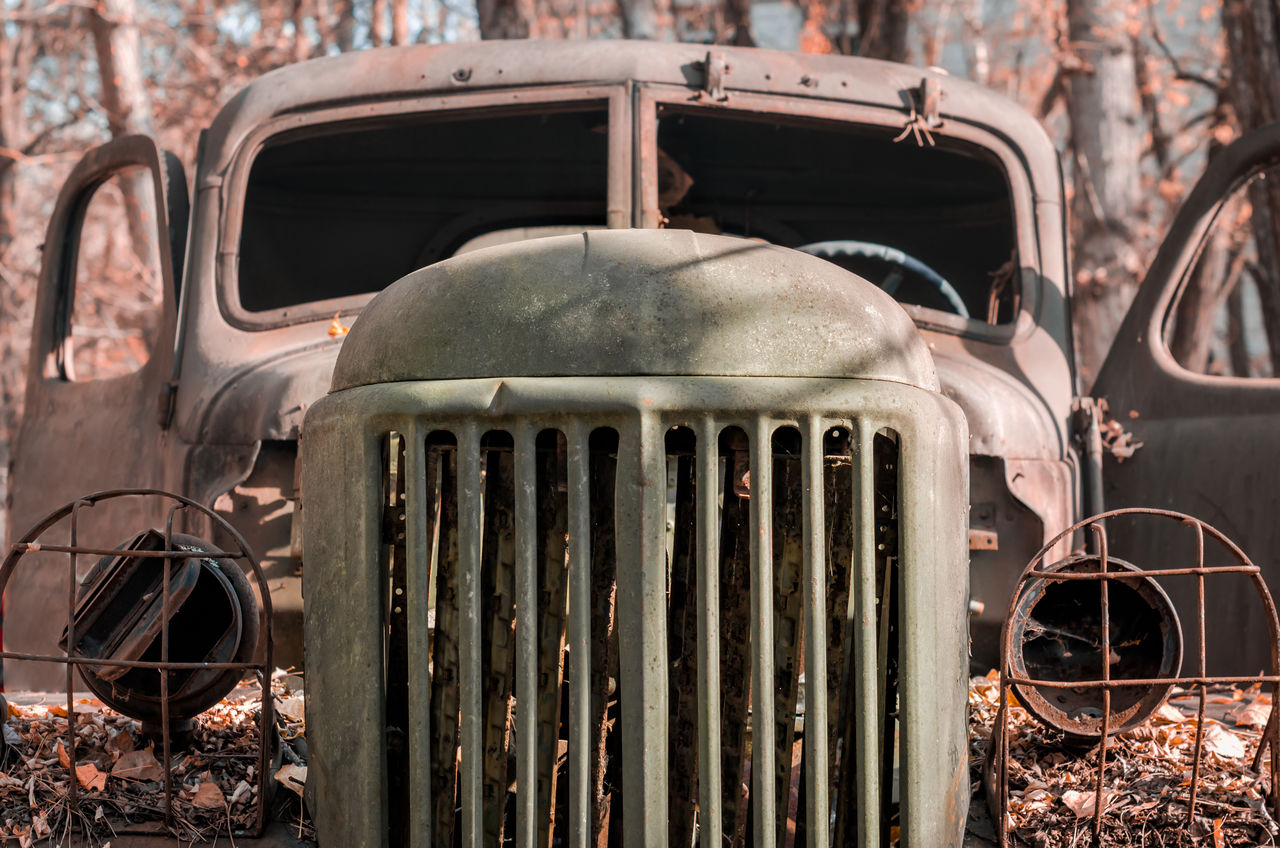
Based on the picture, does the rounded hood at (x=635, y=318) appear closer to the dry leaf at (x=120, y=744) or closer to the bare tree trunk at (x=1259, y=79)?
the dry leaf at (x=120, y=744)

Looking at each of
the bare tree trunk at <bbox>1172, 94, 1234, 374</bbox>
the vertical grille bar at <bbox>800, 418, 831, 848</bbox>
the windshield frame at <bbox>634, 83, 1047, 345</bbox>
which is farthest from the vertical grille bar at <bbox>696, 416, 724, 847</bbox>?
the bare tree trunk at <bbox>1172, 94, 1234, 374</bbox>

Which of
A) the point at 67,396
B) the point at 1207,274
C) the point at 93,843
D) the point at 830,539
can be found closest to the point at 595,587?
the point at 830,539

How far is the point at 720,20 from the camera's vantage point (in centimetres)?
1469

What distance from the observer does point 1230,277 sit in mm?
11414

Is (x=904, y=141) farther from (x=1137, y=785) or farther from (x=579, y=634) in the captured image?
(x=579, y=634)

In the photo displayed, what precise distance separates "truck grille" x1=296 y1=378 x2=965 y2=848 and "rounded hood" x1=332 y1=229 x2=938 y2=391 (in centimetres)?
8

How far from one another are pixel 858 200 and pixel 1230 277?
28.4 ft

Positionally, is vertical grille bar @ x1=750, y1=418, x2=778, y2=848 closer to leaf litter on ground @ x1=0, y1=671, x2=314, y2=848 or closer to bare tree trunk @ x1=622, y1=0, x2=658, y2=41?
leaf litter on ground @ x1=0, y1=671, x2=314, y2=848

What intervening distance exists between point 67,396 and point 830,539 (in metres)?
2.83

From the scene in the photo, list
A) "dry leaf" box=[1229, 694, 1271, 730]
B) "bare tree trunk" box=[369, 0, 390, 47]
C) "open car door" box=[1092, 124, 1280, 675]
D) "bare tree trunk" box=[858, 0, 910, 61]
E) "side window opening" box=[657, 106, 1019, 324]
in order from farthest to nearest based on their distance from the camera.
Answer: "bare tree trunk" box=[369, 0, 390, 47]
"bare tree trunk" box=[858, 0, 910, 61]
"side window opening" box=[657, 106, 1019, 324]
"open car door" box=[1092, 124, 1280, 675]
"dry leaf" box=[1229, 694, 1271, 730]

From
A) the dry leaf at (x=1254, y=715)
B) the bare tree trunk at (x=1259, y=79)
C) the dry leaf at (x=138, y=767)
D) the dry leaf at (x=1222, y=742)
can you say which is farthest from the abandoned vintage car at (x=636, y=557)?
the bare tree trunk at (x=1259, y=79)

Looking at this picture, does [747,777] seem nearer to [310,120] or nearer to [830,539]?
[830,539]

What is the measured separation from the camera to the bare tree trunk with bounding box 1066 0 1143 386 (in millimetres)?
8906

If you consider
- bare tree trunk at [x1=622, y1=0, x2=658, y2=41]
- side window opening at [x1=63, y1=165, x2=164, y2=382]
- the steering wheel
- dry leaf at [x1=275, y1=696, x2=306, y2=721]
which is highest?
bare tree trunk at [x1=622, y1=0, x2=658, y2=41]
